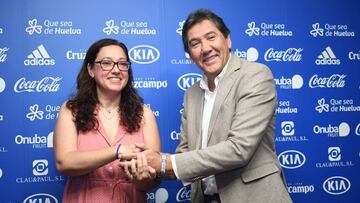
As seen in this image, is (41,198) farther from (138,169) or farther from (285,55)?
(285,55)

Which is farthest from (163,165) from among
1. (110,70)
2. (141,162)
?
(110,70)

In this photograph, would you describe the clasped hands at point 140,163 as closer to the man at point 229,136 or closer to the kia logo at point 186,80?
the man at point 229,136

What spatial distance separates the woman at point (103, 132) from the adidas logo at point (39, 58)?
724 millimetres

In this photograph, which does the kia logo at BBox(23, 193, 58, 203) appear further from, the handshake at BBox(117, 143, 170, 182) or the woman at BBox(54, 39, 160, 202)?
the handshake at BBox(117, 143, 170, 182)

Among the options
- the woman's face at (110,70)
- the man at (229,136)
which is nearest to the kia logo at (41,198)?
the woman's face at (110,70)

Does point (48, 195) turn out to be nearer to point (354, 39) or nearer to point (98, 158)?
point (98, 158)

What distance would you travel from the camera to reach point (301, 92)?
2.75m

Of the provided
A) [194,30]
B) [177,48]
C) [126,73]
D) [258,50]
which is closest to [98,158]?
[126,73]

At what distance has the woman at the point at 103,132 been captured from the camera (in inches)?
61.4

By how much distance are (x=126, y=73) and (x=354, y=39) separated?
211 centimetres

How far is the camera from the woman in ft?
5.11

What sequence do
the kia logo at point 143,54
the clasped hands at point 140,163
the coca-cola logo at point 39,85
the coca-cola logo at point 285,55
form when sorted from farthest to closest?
the coca-cola logo at point 285,55
the kia logo at point 143,54
the coca-cola logo at point 39,85
the clasped hands at point 140,163

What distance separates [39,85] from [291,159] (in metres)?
2.01

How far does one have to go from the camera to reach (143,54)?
2549mm
